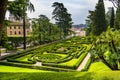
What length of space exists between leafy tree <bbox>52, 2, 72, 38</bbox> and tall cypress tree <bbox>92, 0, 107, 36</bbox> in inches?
939

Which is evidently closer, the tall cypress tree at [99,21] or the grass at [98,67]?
the grass at [98,67]

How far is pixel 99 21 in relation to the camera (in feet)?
230

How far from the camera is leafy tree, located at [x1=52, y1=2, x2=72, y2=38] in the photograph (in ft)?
308

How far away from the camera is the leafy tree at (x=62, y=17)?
94000 millimetres

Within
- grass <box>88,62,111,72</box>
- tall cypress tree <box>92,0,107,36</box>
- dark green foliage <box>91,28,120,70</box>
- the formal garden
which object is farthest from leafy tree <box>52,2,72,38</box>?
dark green foliage <box>91,28,120,70</box>

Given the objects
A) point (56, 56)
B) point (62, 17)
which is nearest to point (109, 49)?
point (56, 56)

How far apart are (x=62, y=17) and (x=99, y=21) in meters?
26.7

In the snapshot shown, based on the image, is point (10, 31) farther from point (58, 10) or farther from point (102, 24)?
point (102, 24)

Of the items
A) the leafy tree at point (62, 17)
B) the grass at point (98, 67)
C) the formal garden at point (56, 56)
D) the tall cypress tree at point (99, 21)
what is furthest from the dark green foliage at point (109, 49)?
the leafy tree at point (62, 17)

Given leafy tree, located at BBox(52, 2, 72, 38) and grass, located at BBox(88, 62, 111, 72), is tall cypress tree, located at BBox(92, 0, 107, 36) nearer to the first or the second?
leafy tree, located at BBox(52, 2, 72, 38)

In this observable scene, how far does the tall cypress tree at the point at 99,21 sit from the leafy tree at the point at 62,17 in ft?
78.2

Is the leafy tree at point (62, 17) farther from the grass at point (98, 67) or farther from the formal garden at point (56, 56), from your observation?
the grass at point (98, 67)

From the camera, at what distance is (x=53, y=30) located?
79.1 metres

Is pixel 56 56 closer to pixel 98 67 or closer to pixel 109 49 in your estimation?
pixel 98 67
